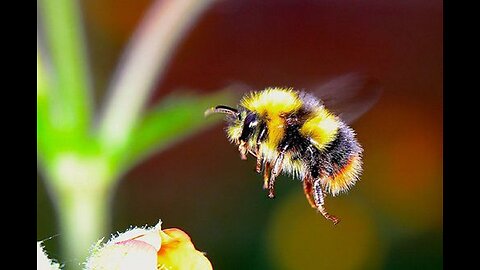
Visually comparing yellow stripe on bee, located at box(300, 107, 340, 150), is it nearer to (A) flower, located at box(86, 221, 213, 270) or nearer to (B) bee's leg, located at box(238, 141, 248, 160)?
(B) bee's leg, located at box(238, 141, 248, 160)

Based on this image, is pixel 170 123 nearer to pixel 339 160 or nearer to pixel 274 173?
pixel 274 173

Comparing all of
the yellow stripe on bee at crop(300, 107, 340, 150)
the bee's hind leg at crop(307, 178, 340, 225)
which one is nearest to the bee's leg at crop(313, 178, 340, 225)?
the bee's hind leg at crop(307, 178, 340, 225)

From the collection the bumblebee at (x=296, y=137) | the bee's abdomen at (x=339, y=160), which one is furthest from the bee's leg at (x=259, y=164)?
the bee's abdomen at (x=339, y=160)

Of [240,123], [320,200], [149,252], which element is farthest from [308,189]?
[149,252]

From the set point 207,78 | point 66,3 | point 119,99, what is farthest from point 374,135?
point 66,3

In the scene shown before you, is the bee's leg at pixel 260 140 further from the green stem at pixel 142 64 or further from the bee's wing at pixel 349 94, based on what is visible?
the green stem at pixel 142 64

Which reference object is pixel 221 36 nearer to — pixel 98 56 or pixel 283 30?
pixel 283 30
